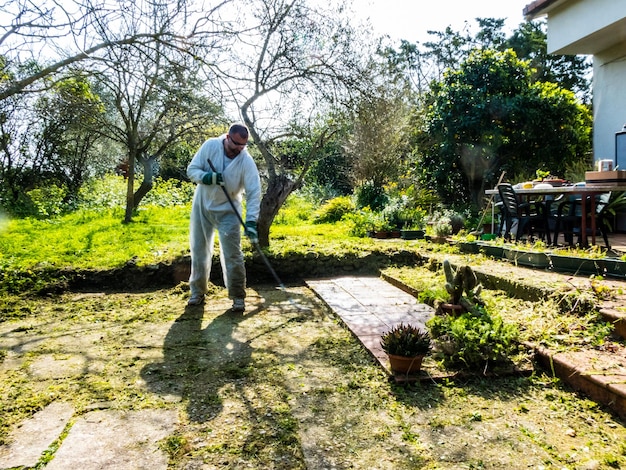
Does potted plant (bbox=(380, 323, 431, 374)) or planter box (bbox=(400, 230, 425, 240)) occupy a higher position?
planter box (bbox=(400, 230, 425, 240))

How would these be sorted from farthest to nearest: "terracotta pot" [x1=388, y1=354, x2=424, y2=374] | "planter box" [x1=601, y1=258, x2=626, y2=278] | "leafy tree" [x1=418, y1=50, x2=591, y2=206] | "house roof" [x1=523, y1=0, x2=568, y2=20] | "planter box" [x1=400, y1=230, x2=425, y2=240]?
"leafy tree" [x1=418, y1=50, x2=591, y2=206] < "house roof" [x1=523, y1=0, x2=568, y2=20] < "planter box" [x1=400, y1=230, x2=425, y2=240] < "planter box" [x1=601, y1=258, x2=626, y2=278] < "terracotta pot" [x1=388, y1=354, x2=424, y2=374]

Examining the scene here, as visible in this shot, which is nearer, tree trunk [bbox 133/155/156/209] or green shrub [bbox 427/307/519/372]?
green shrub [bbox 427/307/519/372]

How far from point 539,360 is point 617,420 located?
701mm

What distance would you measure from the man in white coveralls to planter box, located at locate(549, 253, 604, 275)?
293 centimetres

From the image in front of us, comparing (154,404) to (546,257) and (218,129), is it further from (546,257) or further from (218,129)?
(218,129)

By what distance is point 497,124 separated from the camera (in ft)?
34.1

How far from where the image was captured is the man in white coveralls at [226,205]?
465 centimetres

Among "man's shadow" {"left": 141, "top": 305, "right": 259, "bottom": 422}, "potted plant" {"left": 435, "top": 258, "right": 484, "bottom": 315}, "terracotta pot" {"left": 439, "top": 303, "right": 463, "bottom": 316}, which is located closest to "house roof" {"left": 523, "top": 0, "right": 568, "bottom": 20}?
"potted plant" {"left": 435, "top": 258, "right": 484, "bottom": 315}

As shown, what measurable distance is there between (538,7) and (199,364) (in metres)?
9.69

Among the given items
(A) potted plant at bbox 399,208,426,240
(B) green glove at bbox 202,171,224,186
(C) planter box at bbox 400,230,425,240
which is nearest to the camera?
(B) green glove at bbox 202,171,224,186

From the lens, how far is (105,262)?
595 centimetres

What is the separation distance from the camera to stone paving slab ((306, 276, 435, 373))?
3.67m

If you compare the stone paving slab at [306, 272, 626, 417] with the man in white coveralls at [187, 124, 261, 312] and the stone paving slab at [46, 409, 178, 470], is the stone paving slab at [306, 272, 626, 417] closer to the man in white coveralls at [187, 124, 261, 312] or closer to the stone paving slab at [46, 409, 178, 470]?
the man in white coveralls at [187, 124, 261, 312]

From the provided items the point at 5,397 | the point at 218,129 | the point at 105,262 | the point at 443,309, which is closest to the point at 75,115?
the point at 218,129
